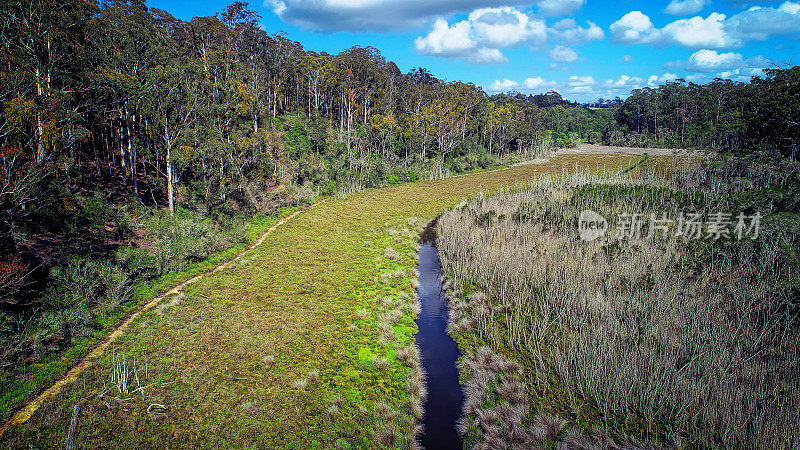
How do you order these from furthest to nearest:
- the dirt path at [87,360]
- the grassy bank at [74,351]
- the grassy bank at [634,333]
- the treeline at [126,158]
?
the treeline at [126,158] < the grassy bank at [74,351] < the dirt path at [87,360] < the grassy bank at [634,333]

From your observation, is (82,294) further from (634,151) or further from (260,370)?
(634,151)

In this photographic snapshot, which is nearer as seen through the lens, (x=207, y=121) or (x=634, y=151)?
(x=207, y=121)

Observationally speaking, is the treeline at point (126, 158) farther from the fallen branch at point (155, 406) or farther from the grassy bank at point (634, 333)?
the grassy bank at point (634, 333)

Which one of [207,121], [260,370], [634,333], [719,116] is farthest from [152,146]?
[719,116]

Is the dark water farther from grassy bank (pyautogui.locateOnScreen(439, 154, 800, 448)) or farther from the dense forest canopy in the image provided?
the dense forest canopy

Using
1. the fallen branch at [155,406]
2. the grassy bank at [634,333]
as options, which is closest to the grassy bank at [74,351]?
the fallen branch at [155,406]
